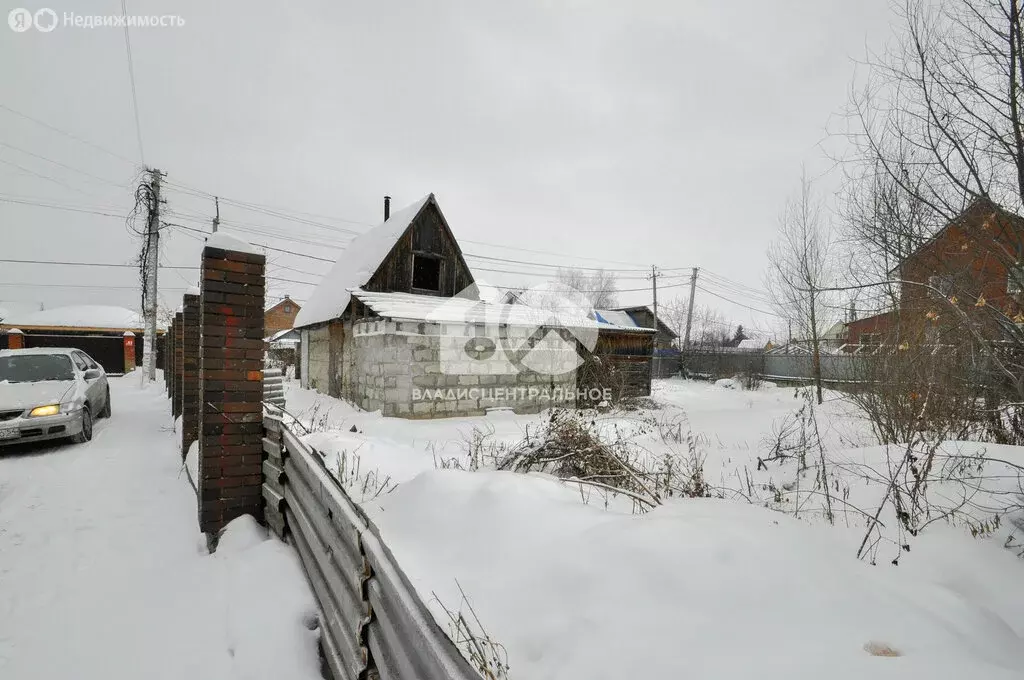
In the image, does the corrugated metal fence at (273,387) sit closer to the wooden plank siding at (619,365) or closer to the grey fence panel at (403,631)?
the grey fence panel at (403,631)

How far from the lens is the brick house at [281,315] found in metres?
44.2

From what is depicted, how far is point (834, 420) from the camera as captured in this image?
9.32 metres

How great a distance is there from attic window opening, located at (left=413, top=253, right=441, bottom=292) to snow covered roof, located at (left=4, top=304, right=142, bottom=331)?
2743 cm

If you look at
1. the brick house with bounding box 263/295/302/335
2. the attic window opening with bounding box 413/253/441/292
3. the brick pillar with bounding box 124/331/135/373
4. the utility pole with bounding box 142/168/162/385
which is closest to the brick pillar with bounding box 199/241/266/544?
the attic window opening with bounding box 413/253/441/292

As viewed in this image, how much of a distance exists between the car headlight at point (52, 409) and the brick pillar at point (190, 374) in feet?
5.00

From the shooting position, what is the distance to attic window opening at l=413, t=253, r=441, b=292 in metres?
14.6

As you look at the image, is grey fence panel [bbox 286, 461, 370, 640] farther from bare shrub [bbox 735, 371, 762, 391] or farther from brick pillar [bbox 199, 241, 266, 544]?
bare shrub [bbox 735, 371, 762, 391]

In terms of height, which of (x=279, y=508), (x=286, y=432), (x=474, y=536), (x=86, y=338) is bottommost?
(x=279, y=508)

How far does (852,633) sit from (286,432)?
129 inches

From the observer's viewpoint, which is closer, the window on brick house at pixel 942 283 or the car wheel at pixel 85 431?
the window on brick house at pixel 942 283

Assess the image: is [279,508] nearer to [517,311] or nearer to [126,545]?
[126,545]

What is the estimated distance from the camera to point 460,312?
11141mm

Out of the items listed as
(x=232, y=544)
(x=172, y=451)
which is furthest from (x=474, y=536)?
(x=172, y=451)

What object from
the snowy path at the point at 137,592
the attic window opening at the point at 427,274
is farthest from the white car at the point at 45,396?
the attic window opening at the point at 427,274
